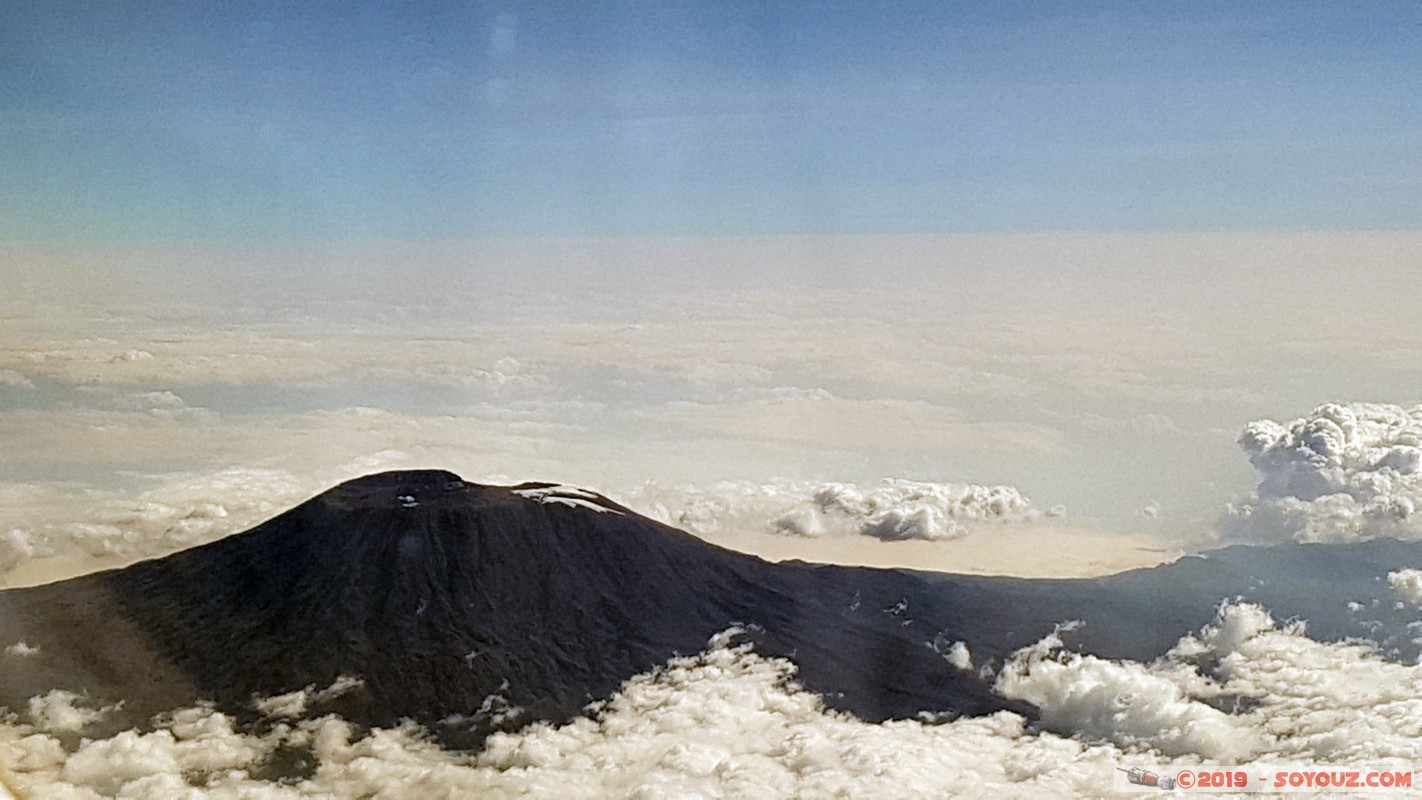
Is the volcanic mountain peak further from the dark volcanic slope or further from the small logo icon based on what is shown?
the small logo icon

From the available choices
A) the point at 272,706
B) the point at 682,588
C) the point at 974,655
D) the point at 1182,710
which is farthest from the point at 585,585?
the point at 1182,710

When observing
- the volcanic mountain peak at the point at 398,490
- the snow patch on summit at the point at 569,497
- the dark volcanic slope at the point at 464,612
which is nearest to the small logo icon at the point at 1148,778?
the dark volcanic slope at the point at 464,612

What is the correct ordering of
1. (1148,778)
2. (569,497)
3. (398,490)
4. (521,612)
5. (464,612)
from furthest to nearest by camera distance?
(521,612)
(464,612)
(398,490)
(569,497)
(1148,778)

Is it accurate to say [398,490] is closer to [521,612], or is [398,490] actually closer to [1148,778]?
[521,612]

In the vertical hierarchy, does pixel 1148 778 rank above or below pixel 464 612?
below

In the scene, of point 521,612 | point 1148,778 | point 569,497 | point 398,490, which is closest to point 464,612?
point 521,612

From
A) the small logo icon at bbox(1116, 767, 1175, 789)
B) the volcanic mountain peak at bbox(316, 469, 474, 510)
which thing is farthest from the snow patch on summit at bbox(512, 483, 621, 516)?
the small logo icon at bbox(1116, 767, 1175, 789)

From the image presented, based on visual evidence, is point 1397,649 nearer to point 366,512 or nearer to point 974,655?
point 974,655
